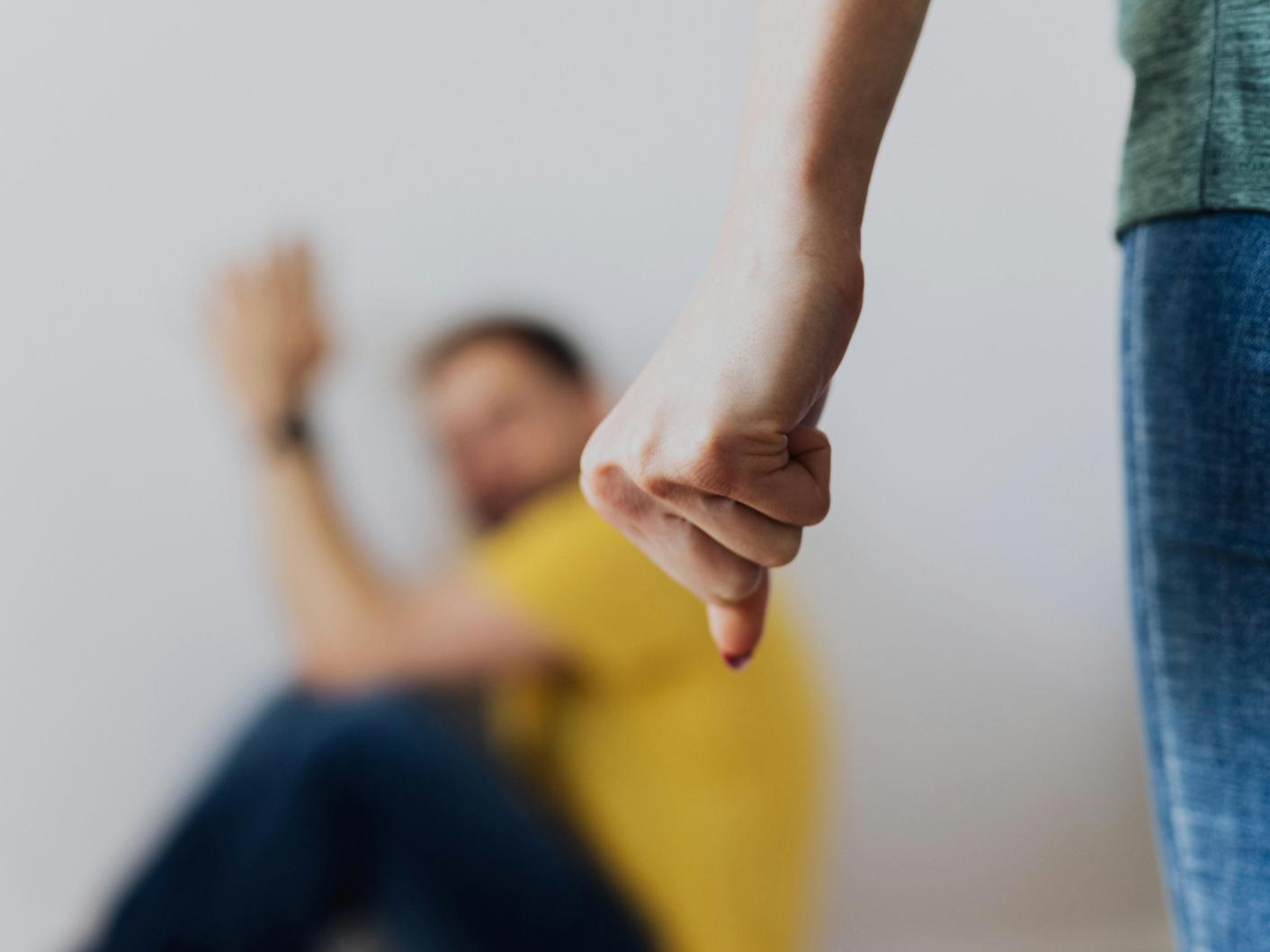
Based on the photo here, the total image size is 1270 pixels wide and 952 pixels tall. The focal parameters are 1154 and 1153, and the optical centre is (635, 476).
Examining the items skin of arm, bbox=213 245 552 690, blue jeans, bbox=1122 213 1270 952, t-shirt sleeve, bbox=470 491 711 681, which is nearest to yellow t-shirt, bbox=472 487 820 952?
t-shirt sleeve, bbox=470 491 711 681

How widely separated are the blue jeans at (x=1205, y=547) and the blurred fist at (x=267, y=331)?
853 mm

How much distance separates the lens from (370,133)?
106 centimetres

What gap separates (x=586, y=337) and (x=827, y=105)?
31.8 inches

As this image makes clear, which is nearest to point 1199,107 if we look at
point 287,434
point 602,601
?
point 602,601

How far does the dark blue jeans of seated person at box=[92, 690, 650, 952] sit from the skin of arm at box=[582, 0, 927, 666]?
0.67m

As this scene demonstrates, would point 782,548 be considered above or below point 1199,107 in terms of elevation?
below

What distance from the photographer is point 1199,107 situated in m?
0.37

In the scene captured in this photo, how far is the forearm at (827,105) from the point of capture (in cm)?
34

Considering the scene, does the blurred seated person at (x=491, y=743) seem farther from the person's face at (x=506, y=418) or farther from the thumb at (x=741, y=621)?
the thumb at (x=741, y=621)

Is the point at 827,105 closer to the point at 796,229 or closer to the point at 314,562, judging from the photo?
the point at 796,229

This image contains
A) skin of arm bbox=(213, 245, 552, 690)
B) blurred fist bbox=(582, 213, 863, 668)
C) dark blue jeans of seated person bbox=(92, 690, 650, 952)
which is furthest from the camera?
skin of arm bbox=(213, 245, 552, 690)

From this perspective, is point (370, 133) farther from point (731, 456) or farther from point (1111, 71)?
point (731, 456)

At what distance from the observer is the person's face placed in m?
1.13

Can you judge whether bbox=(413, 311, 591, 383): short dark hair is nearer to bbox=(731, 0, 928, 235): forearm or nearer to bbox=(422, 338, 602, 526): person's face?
bbox=(422, 338, 602, 526): person's face
